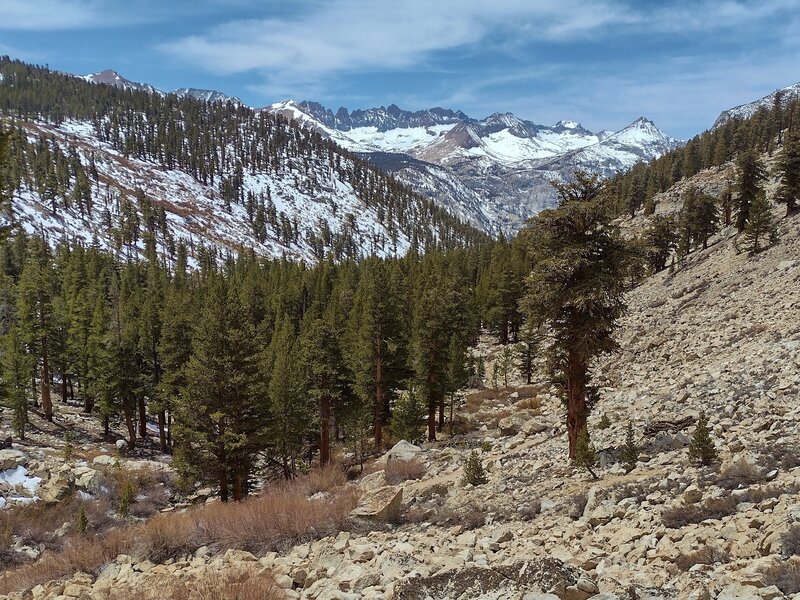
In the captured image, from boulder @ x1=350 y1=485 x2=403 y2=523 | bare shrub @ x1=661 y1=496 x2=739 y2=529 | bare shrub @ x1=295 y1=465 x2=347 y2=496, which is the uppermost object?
bare shrub @ x1=661 y1=496 x2=739 y2=529

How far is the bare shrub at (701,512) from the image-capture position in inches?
305

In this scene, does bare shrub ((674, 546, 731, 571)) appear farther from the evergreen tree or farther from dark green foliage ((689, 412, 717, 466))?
the evergreen tree

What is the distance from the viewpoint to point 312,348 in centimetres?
3055

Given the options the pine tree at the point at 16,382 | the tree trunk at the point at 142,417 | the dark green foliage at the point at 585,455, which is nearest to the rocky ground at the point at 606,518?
the dark green foliage at the point at 585,455

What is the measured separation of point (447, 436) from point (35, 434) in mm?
31666

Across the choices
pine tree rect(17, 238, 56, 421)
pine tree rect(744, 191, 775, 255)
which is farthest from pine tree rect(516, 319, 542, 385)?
pine tree rect(17, 238, 56, 421)

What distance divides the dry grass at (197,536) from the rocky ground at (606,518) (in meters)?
0.43

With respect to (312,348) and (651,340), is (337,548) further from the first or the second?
(651,340)

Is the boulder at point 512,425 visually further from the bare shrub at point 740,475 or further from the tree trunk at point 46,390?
the tree trunk at point 46,390

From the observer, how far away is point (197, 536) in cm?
1151

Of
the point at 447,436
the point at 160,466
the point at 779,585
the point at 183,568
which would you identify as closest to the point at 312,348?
the point at 447,436

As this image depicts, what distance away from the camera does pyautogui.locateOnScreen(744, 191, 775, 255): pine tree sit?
39.8 metres

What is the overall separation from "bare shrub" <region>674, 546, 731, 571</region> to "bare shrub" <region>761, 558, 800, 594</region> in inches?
34.0

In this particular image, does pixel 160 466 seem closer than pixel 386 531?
No
